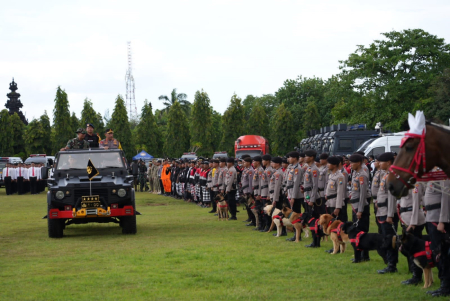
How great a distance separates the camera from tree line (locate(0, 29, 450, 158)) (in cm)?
4509

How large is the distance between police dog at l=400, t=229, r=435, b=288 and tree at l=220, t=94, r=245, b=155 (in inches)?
1998

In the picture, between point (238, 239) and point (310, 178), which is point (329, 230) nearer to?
point (310, 178)

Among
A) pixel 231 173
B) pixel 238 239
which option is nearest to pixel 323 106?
pixel 231 173

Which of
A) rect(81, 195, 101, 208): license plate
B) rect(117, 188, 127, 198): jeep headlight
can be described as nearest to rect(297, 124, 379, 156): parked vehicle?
rect(117, 188, 127, 198): jeep headlight

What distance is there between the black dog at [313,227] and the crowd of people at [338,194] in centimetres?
5

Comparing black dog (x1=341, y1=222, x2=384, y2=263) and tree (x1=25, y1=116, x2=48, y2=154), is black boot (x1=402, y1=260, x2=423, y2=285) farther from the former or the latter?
tree (x1=25, y1=116, x2=48, y2=154)

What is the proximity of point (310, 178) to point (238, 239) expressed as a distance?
86.9 inches

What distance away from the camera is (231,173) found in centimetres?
1917

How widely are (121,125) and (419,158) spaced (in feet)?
180

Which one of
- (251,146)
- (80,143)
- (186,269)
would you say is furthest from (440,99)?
(186,269)

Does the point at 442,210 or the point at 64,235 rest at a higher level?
the point at 442,210

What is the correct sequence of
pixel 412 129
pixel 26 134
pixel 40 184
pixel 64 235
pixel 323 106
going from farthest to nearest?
pixel 323 106 < pixel 26 134 < pixel 40 184 < pixel 64 235 < pixel 412 129

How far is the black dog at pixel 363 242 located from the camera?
31.5ft

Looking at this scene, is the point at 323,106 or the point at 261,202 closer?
the point at 261,202
